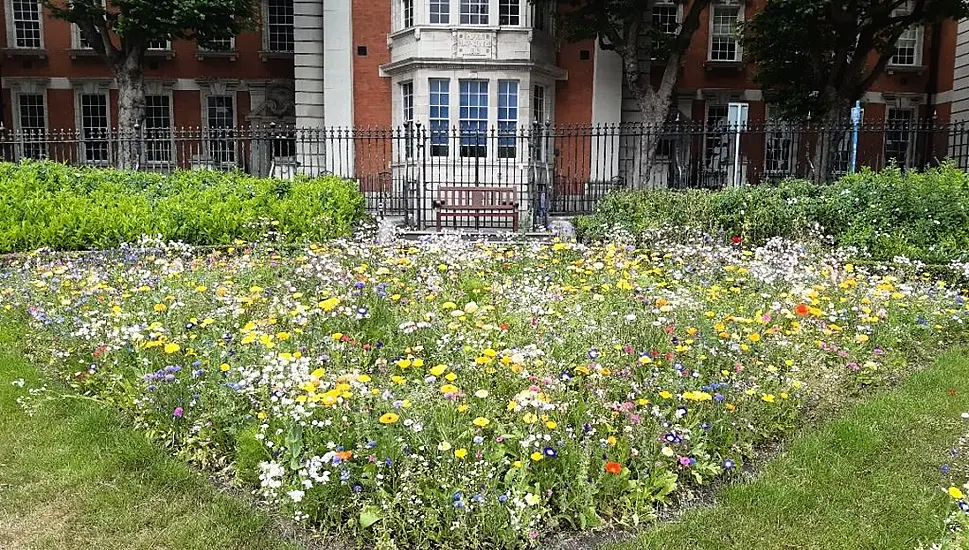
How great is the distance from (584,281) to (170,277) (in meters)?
3.98

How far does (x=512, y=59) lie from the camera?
1933 centimetres

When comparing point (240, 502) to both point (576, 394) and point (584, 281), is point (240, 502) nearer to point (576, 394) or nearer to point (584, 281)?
point (576, 394)

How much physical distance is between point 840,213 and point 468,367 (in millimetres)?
7636

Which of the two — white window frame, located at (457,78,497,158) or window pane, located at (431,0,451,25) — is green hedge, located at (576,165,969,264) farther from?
window pane, located at (431,0,451,25)

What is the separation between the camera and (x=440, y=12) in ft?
63.5

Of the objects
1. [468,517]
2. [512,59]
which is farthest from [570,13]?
[468,517]

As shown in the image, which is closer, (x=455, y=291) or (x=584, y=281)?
(x=455, y=291)

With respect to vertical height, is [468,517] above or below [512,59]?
below

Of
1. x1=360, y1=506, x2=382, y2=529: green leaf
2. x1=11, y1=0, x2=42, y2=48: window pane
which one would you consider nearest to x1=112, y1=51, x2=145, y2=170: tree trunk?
x1=11, y1=0, x2=42, y2=48: window pane

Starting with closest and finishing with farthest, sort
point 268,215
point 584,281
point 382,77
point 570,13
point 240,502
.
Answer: point 240,502 < point 584,281 < point 268,215 < point 570,13 < point 382,77

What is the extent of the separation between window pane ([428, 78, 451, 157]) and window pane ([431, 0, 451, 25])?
1518mm

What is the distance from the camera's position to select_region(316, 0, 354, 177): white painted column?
20516 millimetres

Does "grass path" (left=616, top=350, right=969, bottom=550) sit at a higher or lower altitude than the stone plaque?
lower

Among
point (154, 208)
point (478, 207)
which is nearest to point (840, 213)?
point (478, 207)
